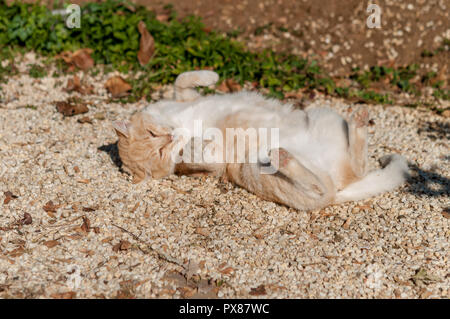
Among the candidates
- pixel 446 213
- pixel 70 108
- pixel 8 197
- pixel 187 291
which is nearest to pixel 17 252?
pixel 8 197

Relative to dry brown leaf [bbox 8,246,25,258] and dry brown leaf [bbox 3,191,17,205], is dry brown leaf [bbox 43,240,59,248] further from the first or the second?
dry brown leaf [bbox 3,191,17,205]

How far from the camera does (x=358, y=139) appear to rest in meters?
4.23

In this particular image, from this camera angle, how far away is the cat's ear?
15.5ft

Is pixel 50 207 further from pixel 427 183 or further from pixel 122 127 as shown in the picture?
pixel 427 183

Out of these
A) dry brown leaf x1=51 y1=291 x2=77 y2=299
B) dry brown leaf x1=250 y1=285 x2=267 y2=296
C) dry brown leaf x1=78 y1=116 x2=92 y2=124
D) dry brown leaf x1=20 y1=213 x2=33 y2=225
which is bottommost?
dry brown leaf x1=250 y1=285 x2=267 y2=296

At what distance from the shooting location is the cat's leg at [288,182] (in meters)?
4.00

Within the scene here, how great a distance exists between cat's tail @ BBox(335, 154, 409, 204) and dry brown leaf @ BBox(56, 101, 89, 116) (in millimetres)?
3279

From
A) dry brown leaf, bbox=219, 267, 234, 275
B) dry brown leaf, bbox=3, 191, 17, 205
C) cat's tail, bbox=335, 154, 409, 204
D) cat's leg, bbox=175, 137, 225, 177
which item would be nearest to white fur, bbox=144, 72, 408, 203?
cat's tail, bbox=335, 154, 409, 204

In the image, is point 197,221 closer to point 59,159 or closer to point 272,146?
point 272,146

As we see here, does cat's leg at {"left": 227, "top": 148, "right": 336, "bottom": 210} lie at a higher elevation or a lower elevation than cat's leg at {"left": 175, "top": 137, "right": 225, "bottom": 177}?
lower

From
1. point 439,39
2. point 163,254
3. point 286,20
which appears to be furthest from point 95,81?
point 439,39

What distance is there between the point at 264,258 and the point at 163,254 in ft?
2.60

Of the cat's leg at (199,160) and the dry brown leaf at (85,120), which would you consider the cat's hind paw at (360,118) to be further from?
the dry brown leaf at (85,120)

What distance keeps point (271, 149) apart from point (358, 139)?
800 millimetres
